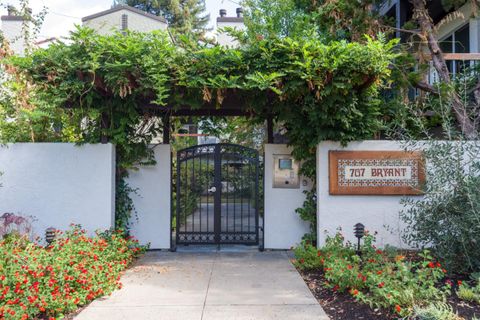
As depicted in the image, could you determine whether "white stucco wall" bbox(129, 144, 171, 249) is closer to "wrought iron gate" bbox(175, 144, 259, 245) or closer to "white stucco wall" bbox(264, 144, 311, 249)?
"wrought iron gate" bbox(175, 144, 259, 245)

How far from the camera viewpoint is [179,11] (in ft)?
101

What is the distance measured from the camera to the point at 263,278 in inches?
235

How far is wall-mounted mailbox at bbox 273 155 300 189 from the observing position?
7945mm

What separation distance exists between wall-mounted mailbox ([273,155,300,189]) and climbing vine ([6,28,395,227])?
1061mm

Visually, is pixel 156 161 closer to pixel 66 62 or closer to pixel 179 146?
pixel 66 62

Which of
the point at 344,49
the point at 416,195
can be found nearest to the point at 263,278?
the point at 416,195

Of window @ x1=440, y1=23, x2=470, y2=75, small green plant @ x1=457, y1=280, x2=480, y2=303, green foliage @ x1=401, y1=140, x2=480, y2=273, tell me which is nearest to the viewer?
small green plant @ x1=457, y1=280, x2=480, y2=303

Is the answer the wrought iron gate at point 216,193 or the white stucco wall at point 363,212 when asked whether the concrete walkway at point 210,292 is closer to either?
the wrought iron gate at point 216,193

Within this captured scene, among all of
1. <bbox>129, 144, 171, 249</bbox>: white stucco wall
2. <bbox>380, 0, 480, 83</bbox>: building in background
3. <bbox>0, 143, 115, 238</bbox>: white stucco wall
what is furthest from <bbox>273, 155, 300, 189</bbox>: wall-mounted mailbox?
<bbox>380, 0, 480, 83</bbox>: building in background

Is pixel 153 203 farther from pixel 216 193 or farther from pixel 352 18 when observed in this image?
pixel 352 18

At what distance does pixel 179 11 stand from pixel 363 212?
27785mm

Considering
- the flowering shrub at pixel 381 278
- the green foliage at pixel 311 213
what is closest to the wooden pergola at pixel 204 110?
the green foliage at pixel 311 213

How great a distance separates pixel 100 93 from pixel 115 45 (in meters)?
1.14

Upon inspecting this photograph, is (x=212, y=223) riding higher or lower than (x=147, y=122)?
lower
